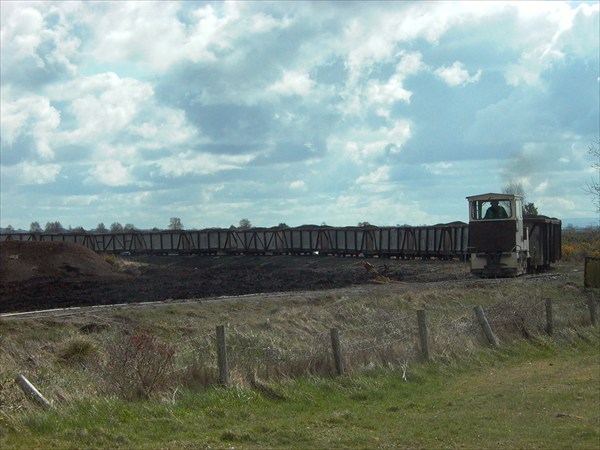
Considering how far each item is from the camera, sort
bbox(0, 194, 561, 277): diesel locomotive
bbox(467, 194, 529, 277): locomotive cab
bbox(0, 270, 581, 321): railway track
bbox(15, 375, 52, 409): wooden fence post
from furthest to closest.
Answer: bbox(0, 194, 561, 277): diesel locomotive < bbox(467, 194, 529, 277): locomotive cab < bbox(0, 270, 581, 321): railway track < bbox(15, 375, 52, 409): wooden fence post

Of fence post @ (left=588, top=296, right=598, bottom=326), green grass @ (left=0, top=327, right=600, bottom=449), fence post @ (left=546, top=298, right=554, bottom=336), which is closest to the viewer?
green grass @ (left=0, top=327, right=600, bottom=449)

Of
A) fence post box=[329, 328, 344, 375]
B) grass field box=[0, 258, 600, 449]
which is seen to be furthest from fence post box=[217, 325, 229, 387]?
fence post box=[329, 328, 344, 375]

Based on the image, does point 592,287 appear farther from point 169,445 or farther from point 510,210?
point 169,445

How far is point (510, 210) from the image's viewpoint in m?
32.1

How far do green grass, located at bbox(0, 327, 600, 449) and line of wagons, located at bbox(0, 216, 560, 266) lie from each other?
21.6 metres

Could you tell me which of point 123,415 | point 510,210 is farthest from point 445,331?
point 510,210

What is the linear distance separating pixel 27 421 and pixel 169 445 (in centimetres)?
169

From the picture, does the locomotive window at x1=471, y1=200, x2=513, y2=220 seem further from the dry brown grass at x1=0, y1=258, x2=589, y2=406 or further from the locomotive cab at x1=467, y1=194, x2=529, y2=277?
the dry brown grass at x1=0, y1=258, x2=589, y2=406

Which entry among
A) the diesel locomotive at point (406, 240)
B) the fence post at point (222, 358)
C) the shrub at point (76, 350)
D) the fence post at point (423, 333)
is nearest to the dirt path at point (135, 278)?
the diesel locomotive at point (406, 240)

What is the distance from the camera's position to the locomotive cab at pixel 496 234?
3197cm

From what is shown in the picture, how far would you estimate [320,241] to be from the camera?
200 ft

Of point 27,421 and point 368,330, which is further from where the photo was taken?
point 368,330

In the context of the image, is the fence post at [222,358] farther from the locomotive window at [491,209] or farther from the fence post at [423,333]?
the locomotive window at [491,209]

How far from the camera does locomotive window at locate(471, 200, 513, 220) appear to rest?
32.1m
